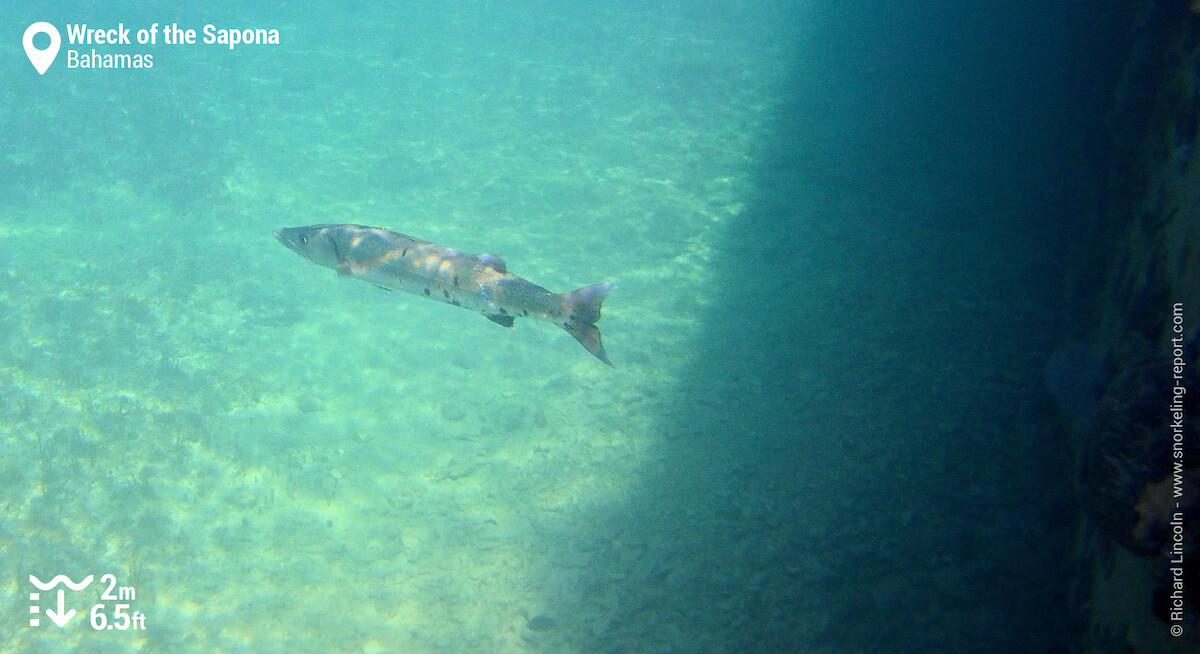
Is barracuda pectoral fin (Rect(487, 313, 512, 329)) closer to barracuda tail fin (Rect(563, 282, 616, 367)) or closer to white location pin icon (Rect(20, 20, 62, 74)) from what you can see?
barracuda tail fin (Rect(563, 282, 616, 367))

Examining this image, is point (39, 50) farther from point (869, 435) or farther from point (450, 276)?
point (869, 435)

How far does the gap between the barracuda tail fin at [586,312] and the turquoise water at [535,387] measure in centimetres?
326

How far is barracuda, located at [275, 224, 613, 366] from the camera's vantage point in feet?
14.3

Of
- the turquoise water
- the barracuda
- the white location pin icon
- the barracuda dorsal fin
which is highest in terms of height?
the barracuda dorsal fin

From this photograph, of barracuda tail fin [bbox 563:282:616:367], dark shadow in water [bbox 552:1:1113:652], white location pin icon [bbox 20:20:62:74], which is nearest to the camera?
barracuda tail fin [bbox 563:282:616:367]

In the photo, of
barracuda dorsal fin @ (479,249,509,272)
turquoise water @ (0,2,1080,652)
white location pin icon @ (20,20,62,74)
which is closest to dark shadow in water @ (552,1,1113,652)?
turquoise water @ (0,2,1080,652)

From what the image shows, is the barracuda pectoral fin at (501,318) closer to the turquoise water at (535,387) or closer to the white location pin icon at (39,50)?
the turquoise water at (535,387)

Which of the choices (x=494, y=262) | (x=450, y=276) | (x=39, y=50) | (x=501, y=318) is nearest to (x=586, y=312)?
(x=501, y=318)

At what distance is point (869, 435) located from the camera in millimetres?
7363

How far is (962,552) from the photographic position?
617cm

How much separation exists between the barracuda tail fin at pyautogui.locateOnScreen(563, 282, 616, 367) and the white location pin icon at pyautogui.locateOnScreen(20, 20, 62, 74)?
24466mm

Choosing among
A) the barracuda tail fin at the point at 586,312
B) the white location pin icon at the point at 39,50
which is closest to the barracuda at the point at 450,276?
the barracuda tail fin at the point at 586,312

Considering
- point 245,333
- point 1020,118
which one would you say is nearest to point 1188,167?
point 1020,118

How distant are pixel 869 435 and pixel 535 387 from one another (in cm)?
490
